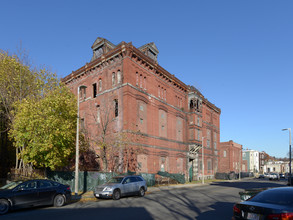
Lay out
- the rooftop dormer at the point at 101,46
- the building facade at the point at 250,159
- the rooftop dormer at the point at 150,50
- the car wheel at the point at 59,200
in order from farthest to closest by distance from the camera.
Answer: the building facade at the point at 250,159 → the rooftop dormer at the point at 150,50 → the rooftop dormer at the point at 101,46 → the car wheel at the point at 59,200

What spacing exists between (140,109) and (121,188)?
1546 centimetres

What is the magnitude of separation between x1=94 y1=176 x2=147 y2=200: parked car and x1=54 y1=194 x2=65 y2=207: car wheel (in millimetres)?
2871

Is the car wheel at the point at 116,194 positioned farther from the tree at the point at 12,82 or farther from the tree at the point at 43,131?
the tree at the point at 12,82

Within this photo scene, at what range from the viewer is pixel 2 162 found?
26719 mm

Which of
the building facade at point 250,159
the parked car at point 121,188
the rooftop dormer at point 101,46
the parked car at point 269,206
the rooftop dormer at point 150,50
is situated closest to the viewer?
the parked car at point 269,206

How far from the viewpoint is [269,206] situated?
6055 mm

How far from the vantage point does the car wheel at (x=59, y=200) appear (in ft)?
45.0

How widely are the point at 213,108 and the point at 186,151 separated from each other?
60.1 feet

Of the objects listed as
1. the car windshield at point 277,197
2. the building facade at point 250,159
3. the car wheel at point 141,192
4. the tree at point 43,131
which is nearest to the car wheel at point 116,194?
the car wheel at point 141,192

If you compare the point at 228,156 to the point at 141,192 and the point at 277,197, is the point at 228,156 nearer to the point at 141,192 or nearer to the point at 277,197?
the point at 141,192

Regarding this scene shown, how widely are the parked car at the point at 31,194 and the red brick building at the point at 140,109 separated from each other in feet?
31.6

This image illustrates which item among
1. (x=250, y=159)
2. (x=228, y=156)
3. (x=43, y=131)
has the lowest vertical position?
(x=250, y=159)

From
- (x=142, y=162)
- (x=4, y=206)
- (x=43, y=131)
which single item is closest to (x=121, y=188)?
(x=43, y=131)

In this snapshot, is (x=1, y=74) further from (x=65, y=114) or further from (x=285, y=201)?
(x=285, y=201)
